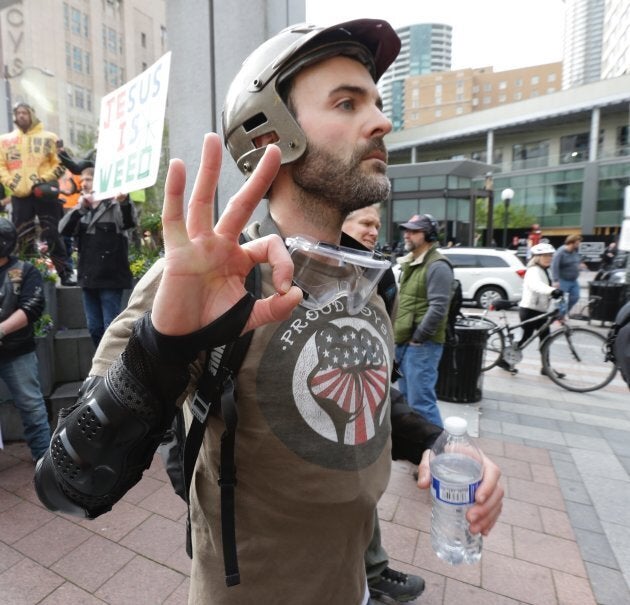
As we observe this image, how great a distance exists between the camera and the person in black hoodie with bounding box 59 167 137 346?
445 centimetres

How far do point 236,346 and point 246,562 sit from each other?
0.56 meters

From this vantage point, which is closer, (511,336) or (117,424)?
(117,424)

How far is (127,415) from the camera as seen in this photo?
905mm

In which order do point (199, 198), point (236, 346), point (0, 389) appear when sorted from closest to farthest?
point (199, 198)
point (236, 346)
point (0, 389)

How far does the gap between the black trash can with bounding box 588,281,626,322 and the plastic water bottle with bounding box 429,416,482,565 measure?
31.8 ft

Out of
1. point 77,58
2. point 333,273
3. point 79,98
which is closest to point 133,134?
point 333,273

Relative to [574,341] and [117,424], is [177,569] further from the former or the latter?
[574,341]

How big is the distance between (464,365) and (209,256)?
5223 mm

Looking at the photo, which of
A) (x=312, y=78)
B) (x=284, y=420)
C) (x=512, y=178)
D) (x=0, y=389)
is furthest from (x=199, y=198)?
(x=512, y=178)

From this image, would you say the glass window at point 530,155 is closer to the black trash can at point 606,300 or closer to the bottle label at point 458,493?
the black trash can at point 606,300

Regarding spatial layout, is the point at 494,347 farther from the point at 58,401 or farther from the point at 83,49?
the point at 83,49

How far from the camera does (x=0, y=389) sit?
4121 millimetres

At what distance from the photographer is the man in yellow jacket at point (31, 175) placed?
5770 mm

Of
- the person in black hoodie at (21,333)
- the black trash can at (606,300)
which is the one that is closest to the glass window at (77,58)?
the black trash can at (606,300)
